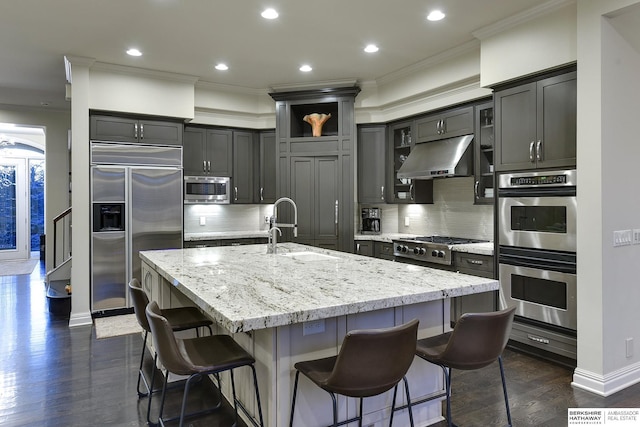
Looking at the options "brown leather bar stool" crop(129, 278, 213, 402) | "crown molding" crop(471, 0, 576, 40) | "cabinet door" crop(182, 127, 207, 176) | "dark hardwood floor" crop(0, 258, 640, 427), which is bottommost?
"dark hardwood floor" crop(0, 258, 640, 427)

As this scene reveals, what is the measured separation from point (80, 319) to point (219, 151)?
2.74 metres

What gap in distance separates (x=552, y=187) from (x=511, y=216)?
1.49 feet

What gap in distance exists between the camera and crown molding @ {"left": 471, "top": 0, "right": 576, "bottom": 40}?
3357 mm

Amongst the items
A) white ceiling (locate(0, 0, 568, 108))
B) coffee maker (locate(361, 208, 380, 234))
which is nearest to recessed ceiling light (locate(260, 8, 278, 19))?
white ceiling (locate(0, 0, 568, 108))

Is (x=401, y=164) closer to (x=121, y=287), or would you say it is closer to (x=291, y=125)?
(x=291, y=125)

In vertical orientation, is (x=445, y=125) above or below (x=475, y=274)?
above

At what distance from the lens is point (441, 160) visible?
186 inches

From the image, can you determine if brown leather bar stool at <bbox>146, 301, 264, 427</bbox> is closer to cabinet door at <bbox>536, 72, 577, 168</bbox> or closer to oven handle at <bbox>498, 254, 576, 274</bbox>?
oven handle at <bbox>498, 254, 576, 274</bbox>

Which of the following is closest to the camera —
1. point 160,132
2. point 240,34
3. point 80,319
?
point 240,34

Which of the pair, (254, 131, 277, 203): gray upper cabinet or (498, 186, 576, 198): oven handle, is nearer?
(498, 186, 576, 198): oven handle

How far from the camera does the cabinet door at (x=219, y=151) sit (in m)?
6.09

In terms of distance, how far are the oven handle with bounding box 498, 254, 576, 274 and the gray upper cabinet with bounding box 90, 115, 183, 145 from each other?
13.4ft

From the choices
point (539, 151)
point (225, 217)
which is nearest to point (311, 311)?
point (539, 151)

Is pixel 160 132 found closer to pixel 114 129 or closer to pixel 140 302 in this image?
pixel 114 129
